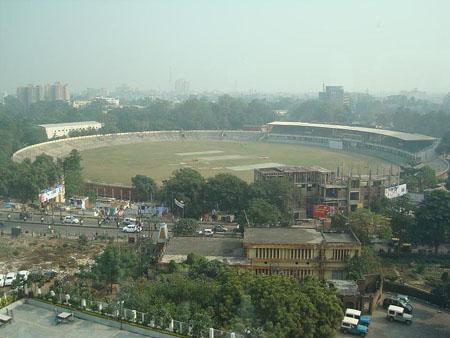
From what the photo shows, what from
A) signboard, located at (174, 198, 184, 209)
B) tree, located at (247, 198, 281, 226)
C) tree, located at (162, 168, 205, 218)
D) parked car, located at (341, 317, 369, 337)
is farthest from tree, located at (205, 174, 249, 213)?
parked car, located at (341, 317, 369, 337)

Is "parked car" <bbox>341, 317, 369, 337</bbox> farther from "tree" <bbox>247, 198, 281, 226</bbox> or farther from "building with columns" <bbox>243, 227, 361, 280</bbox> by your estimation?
"tree" <bbox>247, 198, 281, 226</bbox>

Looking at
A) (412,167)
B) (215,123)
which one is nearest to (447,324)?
(412,167)

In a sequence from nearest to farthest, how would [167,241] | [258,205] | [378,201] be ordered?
[167,241] → [258,205] → [378,201]

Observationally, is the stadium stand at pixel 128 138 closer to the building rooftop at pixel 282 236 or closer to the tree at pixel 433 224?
the building rooftop at pixel 282 236

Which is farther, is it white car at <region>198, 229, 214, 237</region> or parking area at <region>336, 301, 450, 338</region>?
white car at <region>198, 229, 214, 237</region>

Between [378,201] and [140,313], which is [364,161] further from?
[140,313]

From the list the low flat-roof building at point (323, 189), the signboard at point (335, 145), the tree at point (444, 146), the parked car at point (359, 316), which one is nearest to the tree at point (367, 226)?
the low flat-roof building at point (323, 189)
